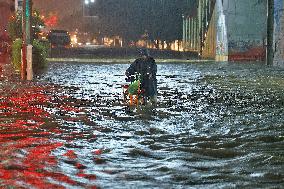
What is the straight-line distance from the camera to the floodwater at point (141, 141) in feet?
23.6

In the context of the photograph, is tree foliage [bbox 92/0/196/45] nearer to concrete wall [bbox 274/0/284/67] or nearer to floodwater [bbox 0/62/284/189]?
concrete wall [bbox 274/0/284/67]

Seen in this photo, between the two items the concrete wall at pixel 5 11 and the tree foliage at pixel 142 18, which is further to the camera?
the tree foliage at pixel 142 18

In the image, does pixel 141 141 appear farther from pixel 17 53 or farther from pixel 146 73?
pixel 17 53

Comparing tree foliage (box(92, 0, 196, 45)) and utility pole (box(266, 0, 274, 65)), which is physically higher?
tree foliage (box(92, 0, 196, 45))

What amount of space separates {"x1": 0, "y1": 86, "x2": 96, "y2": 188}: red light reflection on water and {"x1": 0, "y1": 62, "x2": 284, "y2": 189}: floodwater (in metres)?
0.01

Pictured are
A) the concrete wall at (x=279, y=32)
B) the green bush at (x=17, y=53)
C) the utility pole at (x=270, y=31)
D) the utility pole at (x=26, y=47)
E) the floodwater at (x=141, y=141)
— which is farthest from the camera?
the utility pole at (x=270, y=31)

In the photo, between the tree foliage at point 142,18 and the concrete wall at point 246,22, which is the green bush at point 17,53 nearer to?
the concrete wall at point 246,22

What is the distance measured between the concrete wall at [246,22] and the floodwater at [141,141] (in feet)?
87.6

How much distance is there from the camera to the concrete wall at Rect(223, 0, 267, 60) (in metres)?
44.1

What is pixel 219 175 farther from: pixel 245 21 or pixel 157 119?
pixel 245 21

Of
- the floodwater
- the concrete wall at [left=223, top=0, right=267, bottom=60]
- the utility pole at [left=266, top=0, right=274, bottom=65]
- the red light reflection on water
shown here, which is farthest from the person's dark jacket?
the concrete wall at [left=223, top=0, right=267, bottom=60]

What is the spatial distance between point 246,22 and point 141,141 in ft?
118

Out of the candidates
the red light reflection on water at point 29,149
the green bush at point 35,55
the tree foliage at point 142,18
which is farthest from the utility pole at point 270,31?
the red light reflection on water at point 29,149

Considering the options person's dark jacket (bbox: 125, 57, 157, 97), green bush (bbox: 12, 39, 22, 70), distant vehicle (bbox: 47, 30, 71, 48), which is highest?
distant vehicle (bbox: 47, 30, 71, 48)
